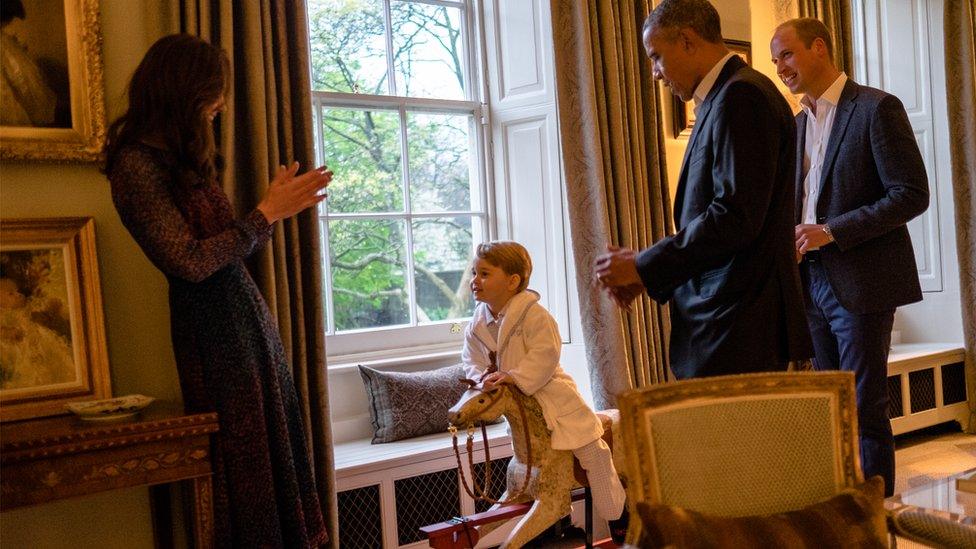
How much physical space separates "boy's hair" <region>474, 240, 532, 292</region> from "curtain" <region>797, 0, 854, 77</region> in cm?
292

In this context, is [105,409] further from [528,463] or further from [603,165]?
[603,165]

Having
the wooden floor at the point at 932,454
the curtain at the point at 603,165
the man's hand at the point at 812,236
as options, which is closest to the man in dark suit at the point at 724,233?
the man's hand at the point at 812,236

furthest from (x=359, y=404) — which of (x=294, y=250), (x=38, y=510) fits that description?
(x=38, y=510)

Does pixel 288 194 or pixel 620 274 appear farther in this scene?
pixel 288 194

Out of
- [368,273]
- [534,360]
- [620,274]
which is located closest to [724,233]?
[620,274]

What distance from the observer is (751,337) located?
6.64ft

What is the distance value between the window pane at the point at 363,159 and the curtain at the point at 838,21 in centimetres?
249

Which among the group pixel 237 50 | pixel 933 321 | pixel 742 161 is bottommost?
pixel 933 321

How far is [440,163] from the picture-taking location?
13.2ft

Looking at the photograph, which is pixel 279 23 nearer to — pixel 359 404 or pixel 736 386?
pixel 359 404

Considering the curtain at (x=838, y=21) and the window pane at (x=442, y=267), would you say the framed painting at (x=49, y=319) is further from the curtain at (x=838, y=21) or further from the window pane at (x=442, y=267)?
the curtain at (x=838, y=21)

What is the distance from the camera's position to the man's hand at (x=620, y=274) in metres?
2.10

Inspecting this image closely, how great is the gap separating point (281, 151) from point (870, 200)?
192 centimetres

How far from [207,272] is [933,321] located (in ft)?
15.7
